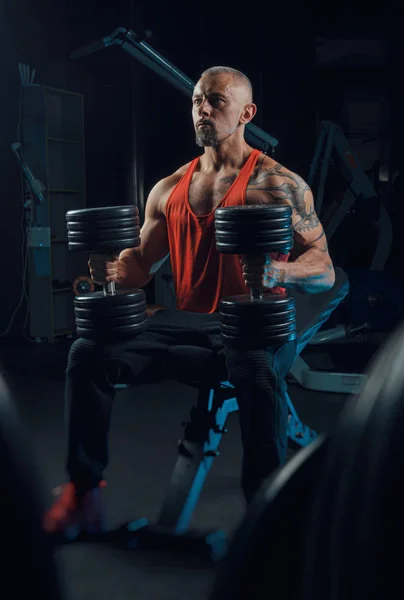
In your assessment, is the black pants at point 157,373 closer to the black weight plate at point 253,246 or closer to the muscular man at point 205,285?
the muscular man at point 205,285

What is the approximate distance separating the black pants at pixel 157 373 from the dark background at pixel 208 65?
4.06m

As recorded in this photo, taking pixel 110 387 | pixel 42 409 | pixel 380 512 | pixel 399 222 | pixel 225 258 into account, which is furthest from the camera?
pixel 399 222

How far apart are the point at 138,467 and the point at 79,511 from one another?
62cm

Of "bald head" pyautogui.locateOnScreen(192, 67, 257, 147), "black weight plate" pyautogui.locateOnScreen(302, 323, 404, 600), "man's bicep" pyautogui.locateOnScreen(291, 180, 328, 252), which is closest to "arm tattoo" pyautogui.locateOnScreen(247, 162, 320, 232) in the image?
"man's bicep" pyautogui.locateOnScreen(291, 180, 328, 252)

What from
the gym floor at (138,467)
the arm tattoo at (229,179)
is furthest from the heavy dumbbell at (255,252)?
the gym floor at (138,467)

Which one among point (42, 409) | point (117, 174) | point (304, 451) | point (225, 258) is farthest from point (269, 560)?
point (117, 174)

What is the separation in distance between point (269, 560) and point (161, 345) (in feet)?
5.33

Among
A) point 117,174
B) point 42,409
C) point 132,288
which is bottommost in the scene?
point 42,409

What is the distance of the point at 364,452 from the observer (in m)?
0.31

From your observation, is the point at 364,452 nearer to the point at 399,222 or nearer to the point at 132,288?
the point at 132,288

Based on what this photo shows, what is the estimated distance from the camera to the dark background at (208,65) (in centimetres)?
581

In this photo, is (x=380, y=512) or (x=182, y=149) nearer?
(x=380, y=512)

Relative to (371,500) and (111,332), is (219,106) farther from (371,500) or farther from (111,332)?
(371,500)

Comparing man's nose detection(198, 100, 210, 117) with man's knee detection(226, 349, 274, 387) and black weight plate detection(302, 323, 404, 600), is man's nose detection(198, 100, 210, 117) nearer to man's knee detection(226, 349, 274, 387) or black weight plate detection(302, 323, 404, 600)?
man's knee detection(226, 349, 274, 387)
